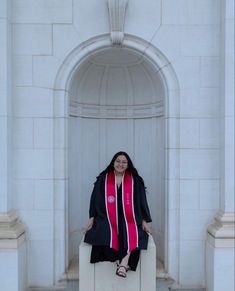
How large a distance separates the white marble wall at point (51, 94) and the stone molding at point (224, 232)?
0.34 m

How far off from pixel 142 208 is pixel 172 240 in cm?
80

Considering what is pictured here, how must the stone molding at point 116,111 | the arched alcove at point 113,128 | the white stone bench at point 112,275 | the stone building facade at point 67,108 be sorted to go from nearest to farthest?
the white stone bench at point 112,275 → the stone building facade at point 67,108 → the arched alcove at point 113,128 → the stone molding at point 116,111

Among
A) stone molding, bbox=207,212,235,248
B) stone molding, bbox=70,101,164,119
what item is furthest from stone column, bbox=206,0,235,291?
stone molding, bbox=70,101,164,119

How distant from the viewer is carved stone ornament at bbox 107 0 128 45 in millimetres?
5367

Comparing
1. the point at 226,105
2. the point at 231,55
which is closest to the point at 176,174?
the point at 226,105

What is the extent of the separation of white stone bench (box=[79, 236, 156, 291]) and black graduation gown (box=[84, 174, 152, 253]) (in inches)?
5.4

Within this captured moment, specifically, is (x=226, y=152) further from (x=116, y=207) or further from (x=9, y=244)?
(x=9, y=244)

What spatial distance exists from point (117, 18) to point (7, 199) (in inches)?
117

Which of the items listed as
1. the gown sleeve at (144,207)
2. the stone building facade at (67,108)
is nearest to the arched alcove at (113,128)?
the stone building facade at (67,108)

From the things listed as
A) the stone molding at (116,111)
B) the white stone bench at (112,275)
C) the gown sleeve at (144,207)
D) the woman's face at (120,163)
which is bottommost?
the white stone bench at (112,275)

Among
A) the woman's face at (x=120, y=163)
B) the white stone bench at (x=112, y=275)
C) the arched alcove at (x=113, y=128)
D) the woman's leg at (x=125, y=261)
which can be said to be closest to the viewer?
the woman's leg at (x=125, y=261)

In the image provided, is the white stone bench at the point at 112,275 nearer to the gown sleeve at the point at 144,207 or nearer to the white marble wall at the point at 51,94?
the gown sleeve at the point at 144,207

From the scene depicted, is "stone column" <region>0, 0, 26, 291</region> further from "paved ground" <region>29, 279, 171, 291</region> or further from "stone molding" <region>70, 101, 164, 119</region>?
"stone molding" <region>70, 101, 164, 119</region>

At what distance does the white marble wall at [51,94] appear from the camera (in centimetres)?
548
